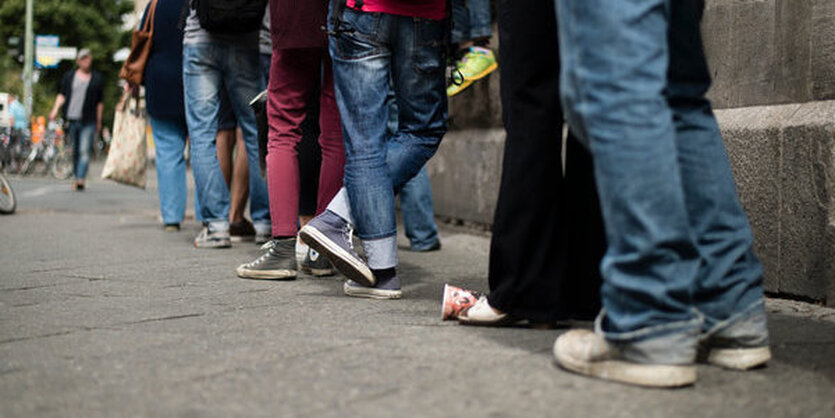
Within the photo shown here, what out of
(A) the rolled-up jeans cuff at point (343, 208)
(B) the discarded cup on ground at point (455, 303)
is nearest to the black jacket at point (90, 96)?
(A) the rolled-up jeans cuff at point (343, 208)

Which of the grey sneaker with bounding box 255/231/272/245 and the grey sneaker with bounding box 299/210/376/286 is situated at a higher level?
the grey sneaker with bounding box 299/210/376/286

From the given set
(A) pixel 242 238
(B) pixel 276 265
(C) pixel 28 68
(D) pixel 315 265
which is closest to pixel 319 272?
(D) pixel 315 265

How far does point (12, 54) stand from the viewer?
38875mm

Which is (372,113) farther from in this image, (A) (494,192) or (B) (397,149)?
(A) (494,192)

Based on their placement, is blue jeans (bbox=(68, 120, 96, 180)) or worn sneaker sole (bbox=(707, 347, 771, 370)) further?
blue jeans (bbox=(68, 120, 96, 180))

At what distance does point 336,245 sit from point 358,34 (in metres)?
0.74

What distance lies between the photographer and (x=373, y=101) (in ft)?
11.6

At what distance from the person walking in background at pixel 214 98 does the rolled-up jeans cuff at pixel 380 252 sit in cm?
222

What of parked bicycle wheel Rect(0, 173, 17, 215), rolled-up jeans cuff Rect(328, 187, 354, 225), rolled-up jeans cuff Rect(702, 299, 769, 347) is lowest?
parked bicycle wheel Rect(0, 173, 17, 215)

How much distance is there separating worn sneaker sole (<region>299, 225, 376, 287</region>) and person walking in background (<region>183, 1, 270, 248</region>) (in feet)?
7.07

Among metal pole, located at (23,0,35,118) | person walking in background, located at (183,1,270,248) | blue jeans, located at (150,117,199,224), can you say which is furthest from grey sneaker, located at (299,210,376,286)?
metal pole, located at (23,0,35,118)

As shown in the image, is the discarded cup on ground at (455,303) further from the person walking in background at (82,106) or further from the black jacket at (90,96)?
the black jacket at (90,96)

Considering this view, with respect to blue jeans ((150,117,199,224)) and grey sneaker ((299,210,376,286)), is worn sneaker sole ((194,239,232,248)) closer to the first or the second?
blue jeans ((150,117,199,224))

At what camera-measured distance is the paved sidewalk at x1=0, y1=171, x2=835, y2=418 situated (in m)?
2.06
